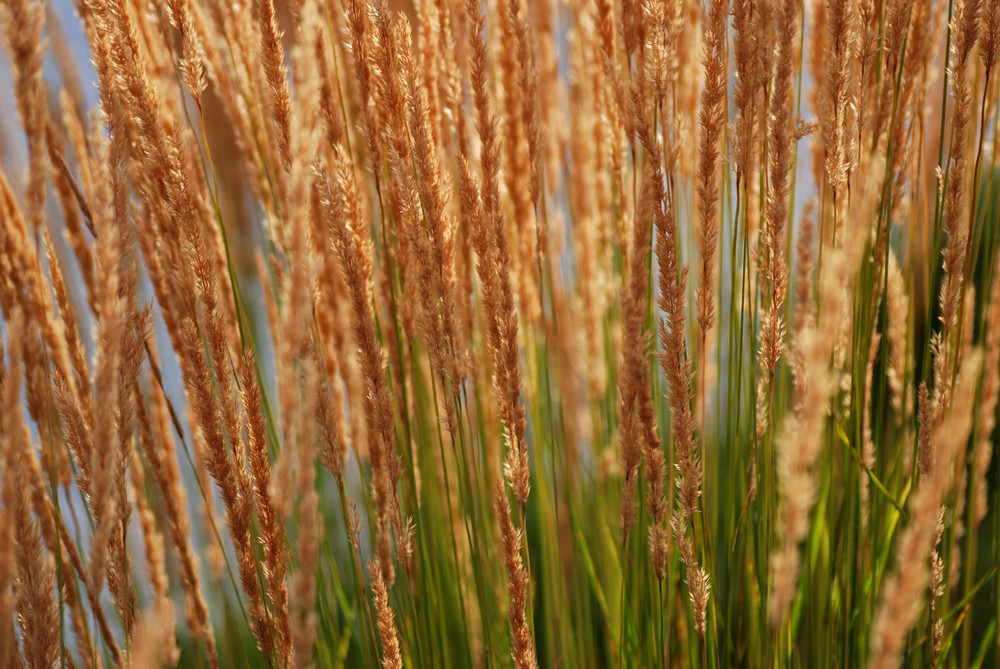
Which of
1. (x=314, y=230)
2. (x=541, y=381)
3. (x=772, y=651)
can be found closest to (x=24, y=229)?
(x=314, y=230)

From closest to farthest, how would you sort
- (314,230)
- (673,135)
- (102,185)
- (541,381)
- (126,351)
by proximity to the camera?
(102,185), (126,351), (673,135), (314,230), (541,381)

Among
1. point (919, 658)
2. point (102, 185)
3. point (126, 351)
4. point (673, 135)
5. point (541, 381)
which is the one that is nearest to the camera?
point (102, 185)

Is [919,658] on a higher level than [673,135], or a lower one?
lower

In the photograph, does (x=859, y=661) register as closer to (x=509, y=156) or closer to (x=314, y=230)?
(x=509, y=156)

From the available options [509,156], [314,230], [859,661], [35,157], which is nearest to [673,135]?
[509,156]

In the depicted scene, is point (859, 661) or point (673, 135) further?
point (859, 661)

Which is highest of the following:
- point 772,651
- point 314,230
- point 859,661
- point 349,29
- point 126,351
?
point 349,29
